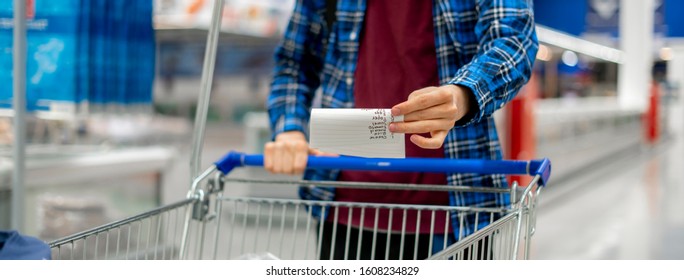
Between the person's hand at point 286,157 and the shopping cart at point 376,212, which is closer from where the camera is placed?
the shopping cart at point 376,212

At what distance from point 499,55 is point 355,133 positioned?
0.36 meters

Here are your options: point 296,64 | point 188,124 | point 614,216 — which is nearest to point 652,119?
point 614,216

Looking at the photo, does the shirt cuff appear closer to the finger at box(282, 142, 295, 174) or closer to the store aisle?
the finger at box(282, 142, 295, 174)

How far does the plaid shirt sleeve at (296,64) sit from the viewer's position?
5.74ft

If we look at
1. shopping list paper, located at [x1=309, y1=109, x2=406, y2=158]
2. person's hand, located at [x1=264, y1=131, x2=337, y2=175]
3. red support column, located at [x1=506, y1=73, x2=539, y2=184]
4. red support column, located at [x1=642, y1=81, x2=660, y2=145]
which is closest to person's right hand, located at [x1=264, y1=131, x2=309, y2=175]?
Answer: person's hand, located at [x1=264, y1=131, x2=337, y2=175]

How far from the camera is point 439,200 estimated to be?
1.63 metres

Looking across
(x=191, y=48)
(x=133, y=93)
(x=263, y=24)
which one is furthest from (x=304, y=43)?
(x=191, y=48)

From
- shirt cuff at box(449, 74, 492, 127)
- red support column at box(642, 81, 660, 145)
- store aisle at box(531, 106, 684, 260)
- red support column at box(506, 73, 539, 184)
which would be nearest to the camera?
shirt cuff at box(449, 74, 492, 127)

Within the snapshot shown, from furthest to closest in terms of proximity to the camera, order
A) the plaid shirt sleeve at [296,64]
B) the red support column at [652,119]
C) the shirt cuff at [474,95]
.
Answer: the red support column at [652,119]
the plaid shirt sleeve at [296,64]
the shirt cuff at [474,95]

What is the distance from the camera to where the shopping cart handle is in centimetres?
147

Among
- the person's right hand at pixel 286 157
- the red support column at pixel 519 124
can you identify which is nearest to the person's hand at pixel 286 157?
the person's right hand at pixel 286 157

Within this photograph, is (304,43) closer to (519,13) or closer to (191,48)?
(519,13)

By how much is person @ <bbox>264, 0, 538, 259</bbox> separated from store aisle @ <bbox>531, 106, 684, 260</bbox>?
3.24 metres

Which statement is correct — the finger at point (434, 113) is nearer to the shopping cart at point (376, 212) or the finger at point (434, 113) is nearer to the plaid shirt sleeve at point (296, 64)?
the shopping cart at point (376, 212)
